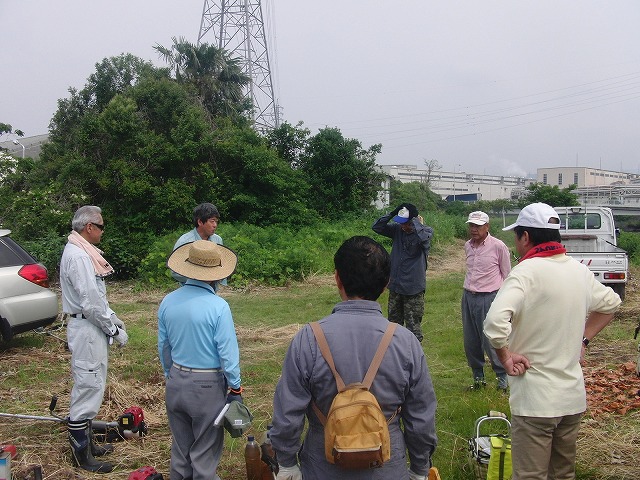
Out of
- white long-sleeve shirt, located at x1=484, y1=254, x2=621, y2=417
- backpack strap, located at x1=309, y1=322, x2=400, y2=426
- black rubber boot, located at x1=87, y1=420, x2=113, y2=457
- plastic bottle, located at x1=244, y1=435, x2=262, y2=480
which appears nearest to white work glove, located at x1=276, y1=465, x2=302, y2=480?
backpack strap, located at x1=309, y1=322, x2=400, y2=426

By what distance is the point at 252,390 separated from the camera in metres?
5.80

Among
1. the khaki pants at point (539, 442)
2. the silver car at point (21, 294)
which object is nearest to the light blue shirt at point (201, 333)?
the khaki pants at point (539, 442)

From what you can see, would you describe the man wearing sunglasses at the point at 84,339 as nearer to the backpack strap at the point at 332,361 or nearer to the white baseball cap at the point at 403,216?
the backpack strap at the point at 332,361

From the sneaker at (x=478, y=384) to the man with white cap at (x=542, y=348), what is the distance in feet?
8.90

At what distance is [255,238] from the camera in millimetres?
16219

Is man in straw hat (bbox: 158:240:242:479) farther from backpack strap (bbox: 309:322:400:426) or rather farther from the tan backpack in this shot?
the tan backpack

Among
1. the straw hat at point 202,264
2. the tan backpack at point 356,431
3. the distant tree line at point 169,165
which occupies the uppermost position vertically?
the distant tree line at point 169,165

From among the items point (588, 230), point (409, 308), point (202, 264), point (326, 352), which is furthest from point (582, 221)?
point (326, 352)

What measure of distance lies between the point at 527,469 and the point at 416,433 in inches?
38.6

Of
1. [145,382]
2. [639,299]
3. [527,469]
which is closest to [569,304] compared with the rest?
[527,469]

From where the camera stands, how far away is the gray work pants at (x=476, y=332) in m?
5.58

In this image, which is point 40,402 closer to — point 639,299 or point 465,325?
point 465,325

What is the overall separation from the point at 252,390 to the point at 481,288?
101 inches

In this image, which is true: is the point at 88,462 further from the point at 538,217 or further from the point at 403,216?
the point at 403,216
